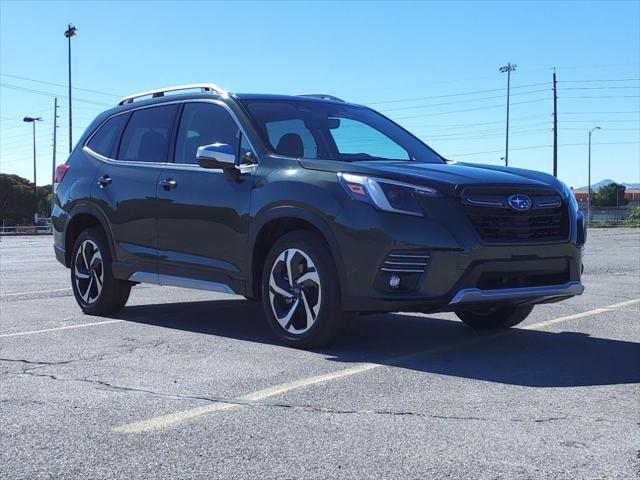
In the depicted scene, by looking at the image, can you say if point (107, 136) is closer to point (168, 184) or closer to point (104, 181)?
point (104, 181)

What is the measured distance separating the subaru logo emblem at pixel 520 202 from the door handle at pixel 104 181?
3756 mm

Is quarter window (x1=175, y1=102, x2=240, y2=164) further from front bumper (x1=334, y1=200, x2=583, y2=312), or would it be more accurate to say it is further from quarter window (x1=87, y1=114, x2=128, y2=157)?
front bumper (x1=334, y1=200, x2=583, y2=312)

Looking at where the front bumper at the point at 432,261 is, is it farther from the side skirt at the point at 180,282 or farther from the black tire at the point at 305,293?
the side skirt at the point at 180,282

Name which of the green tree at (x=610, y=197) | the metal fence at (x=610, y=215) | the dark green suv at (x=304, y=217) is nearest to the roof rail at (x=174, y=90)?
the dark green suv at (x=304, y=217)

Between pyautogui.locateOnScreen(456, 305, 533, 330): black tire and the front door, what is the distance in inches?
75.7

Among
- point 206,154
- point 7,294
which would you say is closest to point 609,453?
point 206,154

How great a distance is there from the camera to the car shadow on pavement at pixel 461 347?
475 cm

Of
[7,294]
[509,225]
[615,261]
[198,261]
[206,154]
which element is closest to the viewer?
[509,225]

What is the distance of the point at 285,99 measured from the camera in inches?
261

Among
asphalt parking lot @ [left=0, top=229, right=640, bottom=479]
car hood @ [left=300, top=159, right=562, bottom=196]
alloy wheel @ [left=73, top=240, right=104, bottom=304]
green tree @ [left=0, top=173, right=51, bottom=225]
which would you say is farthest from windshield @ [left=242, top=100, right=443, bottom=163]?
green tree @ [left=0, top=173, right=51, bottom=225]

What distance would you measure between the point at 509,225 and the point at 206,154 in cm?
224

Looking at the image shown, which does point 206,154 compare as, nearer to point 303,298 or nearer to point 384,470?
point 303,298

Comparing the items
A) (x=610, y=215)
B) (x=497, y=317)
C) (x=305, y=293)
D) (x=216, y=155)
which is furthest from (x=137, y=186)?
(x=610, y=215)

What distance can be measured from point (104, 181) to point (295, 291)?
2.65 meters
